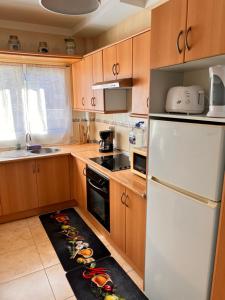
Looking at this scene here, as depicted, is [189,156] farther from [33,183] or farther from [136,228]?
[33,183]

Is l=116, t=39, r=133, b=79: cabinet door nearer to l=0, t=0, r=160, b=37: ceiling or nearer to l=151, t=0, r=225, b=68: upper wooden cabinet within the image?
l=0, t=0, r=160, b=37: ceiling

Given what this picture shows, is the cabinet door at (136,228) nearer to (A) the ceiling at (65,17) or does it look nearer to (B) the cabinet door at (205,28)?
(B) the cabinet door at (205,28)

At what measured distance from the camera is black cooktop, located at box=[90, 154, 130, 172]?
2.32 m

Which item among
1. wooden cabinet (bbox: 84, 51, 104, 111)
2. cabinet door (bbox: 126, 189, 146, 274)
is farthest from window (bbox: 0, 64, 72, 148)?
cabinet door (bbox: 126, 189, 146, 274)

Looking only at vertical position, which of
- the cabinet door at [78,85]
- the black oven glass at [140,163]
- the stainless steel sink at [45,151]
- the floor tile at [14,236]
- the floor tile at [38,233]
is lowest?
the floor tile at [14,236]

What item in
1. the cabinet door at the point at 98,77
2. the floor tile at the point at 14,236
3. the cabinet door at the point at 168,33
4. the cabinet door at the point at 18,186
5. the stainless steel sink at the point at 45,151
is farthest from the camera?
the stainless steel sink at the point at 45,151

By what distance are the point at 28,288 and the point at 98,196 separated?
1.04m

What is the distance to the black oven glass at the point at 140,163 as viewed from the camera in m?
1.97

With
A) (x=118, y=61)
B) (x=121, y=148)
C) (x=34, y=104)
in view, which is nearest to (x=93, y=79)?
(x=118, y=61)

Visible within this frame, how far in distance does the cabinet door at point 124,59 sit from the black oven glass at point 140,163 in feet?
2.42

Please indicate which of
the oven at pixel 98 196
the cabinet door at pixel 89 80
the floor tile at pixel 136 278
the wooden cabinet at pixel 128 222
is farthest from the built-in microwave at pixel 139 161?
the cabinet door at pixel 89 80

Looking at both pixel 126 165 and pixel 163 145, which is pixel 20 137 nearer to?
pixel 126 165

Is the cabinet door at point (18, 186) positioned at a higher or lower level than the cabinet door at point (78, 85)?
lower

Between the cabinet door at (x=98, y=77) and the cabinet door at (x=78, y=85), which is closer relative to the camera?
the cabinet door at (x=98, y=77)
